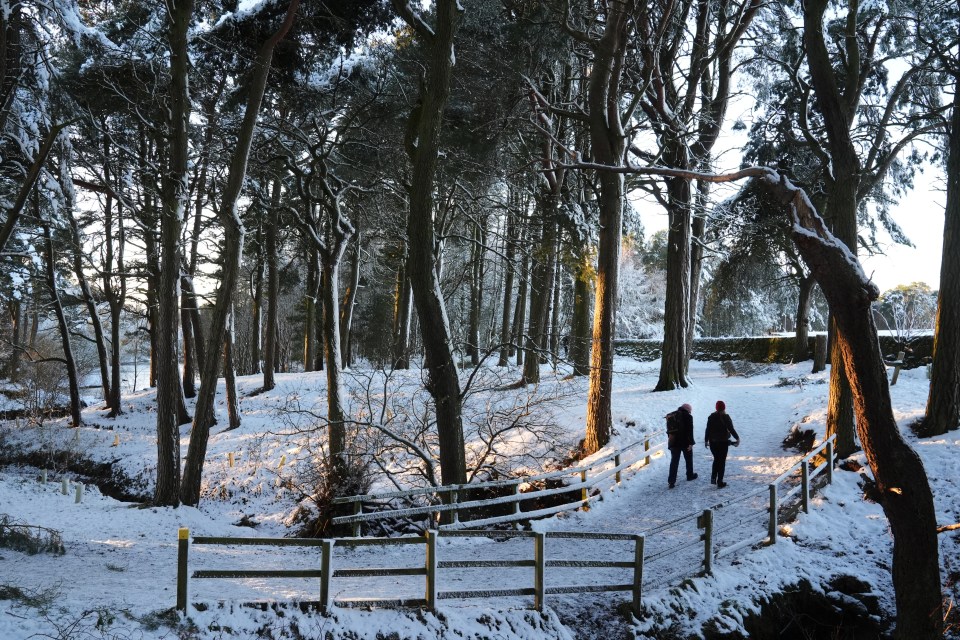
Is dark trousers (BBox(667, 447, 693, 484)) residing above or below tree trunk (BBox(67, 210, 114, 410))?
below

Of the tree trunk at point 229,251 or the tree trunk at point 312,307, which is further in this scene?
the tree trunk at point 312,307

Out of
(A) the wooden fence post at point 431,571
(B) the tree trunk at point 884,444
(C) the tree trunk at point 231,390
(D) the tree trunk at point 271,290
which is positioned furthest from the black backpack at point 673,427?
(D) the tree trunk at point 271,290

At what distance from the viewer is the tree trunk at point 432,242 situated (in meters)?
11.0

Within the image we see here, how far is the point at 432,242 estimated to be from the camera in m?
11.4

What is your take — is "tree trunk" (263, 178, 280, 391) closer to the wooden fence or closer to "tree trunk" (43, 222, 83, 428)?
"tree trunk" (43, 222, 83, 428)

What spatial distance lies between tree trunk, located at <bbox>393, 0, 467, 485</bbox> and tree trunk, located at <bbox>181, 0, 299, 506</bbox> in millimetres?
3534

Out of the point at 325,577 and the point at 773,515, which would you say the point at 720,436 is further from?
the point at 325,577

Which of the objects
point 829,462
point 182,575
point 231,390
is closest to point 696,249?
point 829,462

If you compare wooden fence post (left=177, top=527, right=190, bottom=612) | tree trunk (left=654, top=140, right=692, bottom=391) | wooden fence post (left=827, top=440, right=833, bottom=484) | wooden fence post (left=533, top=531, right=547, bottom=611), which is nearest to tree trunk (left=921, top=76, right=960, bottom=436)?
wooden fence post (left=827, top=440, right=833, bottom=484)

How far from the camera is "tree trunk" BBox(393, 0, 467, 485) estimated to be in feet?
36.0

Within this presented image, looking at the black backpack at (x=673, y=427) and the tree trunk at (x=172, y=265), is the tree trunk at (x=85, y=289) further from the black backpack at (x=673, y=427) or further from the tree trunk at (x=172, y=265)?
the black backpack at (x=673, y=427)

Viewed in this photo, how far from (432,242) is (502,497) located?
4.60 meters

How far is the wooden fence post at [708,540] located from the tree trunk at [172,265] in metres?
10.1

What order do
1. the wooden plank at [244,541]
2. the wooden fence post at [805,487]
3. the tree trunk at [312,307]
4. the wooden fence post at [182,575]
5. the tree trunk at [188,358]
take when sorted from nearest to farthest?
the wooden fence post at [182,575]
the wooden plank at [244,541]
the wooden fence post at [805,487]
the tree trunk at [188,358]
the tree trunk at [312,307]
